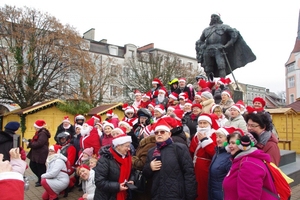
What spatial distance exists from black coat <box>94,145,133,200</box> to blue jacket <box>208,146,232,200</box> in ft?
4.30

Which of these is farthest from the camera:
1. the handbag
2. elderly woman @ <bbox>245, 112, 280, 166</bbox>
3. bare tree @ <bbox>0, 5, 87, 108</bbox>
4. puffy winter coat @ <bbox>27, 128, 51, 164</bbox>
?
bare tree @ <bbox>0, 5, 87, 108</bbox>

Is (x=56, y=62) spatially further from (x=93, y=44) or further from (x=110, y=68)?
(x=93, y=44)

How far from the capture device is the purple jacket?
232cm

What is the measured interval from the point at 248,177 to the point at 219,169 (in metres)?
0.93

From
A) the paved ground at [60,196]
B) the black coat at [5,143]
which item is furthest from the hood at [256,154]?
the black coat at [5,143]

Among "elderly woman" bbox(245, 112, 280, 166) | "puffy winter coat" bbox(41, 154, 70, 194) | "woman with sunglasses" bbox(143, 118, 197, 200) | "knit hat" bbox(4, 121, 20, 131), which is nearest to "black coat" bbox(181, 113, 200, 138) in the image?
"elderly woman" bbox(245, 112, 280, 166)

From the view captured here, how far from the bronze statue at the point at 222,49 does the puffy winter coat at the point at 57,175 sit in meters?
6.62

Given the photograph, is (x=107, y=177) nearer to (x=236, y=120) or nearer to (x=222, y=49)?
(x=236, y=120)

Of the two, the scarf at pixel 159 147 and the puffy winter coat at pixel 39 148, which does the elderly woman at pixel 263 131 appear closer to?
the scarf at pixel 159 147

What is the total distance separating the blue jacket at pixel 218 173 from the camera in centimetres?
324

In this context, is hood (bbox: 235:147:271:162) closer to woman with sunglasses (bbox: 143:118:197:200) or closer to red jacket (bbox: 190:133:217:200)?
woman with sunglasses (bbox: 143:118:197:200)

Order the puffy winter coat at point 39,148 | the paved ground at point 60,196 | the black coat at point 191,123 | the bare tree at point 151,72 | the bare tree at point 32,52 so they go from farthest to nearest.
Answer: the bare tree at point 151,72
the bare tree at point 32,52
the puffy winter coat at point 39,148
the paved ground at point 60,196
the black coat at point 191,123

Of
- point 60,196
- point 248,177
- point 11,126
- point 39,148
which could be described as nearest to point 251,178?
point 248,177

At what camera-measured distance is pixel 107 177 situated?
3369mm
